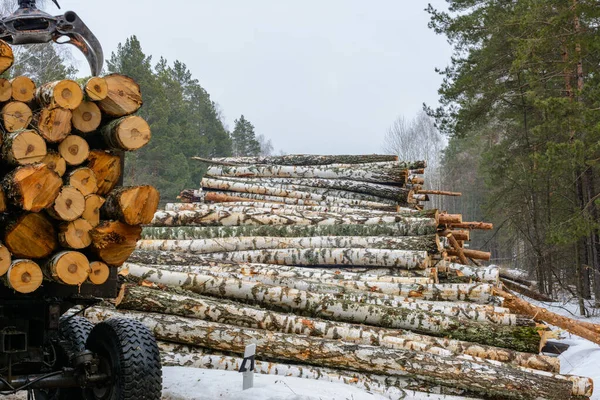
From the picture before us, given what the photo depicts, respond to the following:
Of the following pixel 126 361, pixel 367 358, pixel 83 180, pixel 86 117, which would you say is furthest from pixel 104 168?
pixel 367 358

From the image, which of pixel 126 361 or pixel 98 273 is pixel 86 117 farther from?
pixel 126 361

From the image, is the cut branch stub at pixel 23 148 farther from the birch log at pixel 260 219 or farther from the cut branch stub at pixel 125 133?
the birch log at pixel 260 219

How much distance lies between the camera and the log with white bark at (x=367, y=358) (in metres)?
6.57

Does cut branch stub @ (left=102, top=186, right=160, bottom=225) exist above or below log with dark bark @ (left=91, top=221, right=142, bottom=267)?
above

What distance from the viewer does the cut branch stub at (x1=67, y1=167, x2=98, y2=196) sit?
15.2 ft

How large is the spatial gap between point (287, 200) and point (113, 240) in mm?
10251

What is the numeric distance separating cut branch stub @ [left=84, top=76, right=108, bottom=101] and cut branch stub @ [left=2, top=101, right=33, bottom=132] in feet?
1.43

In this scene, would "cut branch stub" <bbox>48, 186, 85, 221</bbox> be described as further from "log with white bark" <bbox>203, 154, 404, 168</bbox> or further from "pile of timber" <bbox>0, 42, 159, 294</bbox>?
"log with white bark" <bbox>203, 154, 404, 168</bbox>

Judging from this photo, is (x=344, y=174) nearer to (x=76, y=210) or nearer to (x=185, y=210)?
(x=185, y=210)


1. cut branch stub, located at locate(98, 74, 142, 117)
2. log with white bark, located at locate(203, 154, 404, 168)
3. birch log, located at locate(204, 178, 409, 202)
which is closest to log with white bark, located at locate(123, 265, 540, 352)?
cut branch stub, located at locate(98, 74, 142, 117)

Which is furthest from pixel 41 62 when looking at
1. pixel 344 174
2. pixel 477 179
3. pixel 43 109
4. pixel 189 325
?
pixel 477 179

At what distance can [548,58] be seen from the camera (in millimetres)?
18984

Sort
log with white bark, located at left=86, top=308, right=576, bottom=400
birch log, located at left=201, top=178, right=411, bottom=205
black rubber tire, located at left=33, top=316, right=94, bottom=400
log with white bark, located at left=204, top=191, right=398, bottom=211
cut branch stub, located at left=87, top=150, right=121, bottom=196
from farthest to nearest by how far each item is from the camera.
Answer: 1. birch log, located at left=201, top=178, right=411, bottom=205
2. log with white bark, located at left=204, top=191, right=398, bottom=211
3. log with white bark, located at left=86, top=308, right=576, bottom=400
4. black rubber tire, located at left=33, top=316, right=94, bottom=400
5. cut branch stub, located at left=87, top=150, right=121, bottom=196

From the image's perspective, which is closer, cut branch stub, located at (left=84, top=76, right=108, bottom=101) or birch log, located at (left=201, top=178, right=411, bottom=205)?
cut branch stub, located at (left=84, top=76, right=108, bottom=101)
